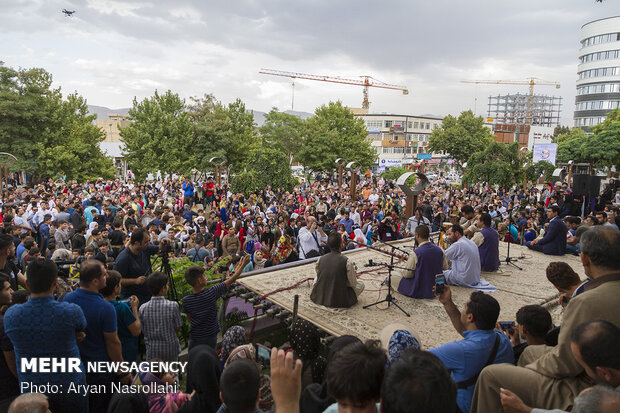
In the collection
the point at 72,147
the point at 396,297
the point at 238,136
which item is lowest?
the point at 396,297

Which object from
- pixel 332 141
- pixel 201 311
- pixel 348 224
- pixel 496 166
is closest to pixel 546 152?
pixel 496 166

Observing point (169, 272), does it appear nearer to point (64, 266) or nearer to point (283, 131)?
point (64, 266)

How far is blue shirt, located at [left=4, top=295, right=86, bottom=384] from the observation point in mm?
2965

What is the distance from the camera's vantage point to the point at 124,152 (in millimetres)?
29766

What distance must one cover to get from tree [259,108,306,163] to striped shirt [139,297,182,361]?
33.2 m

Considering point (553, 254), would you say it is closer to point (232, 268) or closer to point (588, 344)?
point (232, 268)

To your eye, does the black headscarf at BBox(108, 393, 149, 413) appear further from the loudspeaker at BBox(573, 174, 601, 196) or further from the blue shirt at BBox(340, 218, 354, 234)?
the loudspeaker at BBox(573, 174, 601, 196)

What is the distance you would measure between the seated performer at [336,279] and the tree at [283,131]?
103ft

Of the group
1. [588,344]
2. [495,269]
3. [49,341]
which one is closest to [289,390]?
[588,344]

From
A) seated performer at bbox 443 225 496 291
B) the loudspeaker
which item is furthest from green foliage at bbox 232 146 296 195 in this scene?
seated performer at bbox 443 225 496 291

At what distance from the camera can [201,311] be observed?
14.4 ft

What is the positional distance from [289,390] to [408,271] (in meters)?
4.84

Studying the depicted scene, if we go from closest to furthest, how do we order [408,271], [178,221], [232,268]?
[408,271], [232,268], [178,221]

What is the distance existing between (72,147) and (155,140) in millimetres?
5272
